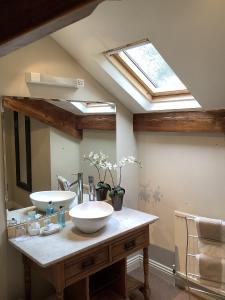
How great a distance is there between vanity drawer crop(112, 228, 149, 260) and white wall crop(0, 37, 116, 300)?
2.39 ft

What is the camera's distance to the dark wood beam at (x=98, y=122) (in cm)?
242

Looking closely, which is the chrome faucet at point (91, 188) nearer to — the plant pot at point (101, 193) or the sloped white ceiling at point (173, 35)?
the plant pot at point (101, 193)

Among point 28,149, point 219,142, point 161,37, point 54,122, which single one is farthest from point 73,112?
point 219,142

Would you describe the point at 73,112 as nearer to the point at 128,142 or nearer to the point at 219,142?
the point at 128,142

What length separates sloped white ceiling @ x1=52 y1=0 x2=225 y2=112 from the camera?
144 cm

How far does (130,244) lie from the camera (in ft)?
6.99

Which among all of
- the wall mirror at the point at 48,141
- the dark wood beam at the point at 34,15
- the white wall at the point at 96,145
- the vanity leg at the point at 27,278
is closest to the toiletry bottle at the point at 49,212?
the wall mirror at the point at 48,141

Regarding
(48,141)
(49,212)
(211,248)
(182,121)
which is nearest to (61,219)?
(49,212)

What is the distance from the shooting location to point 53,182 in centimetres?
222

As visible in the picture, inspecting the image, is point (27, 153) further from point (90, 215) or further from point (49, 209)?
point (90, 215)

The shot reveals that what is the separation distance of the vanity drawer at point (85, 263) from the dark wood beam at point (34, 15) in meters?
1.53

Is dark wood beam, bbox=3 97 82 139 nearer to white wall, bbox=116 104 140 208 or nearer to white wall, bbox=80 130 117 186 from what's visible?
white wall, bbox=80 130 117 186

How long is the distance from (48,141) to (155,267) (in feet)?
5.59

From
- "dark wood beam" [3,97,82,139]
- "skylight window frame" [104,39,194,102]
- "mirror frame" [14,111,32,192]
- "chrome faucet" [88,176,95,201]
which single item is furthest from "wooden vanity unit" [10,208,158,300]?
"skylight window frame" [104,39,194,102]
